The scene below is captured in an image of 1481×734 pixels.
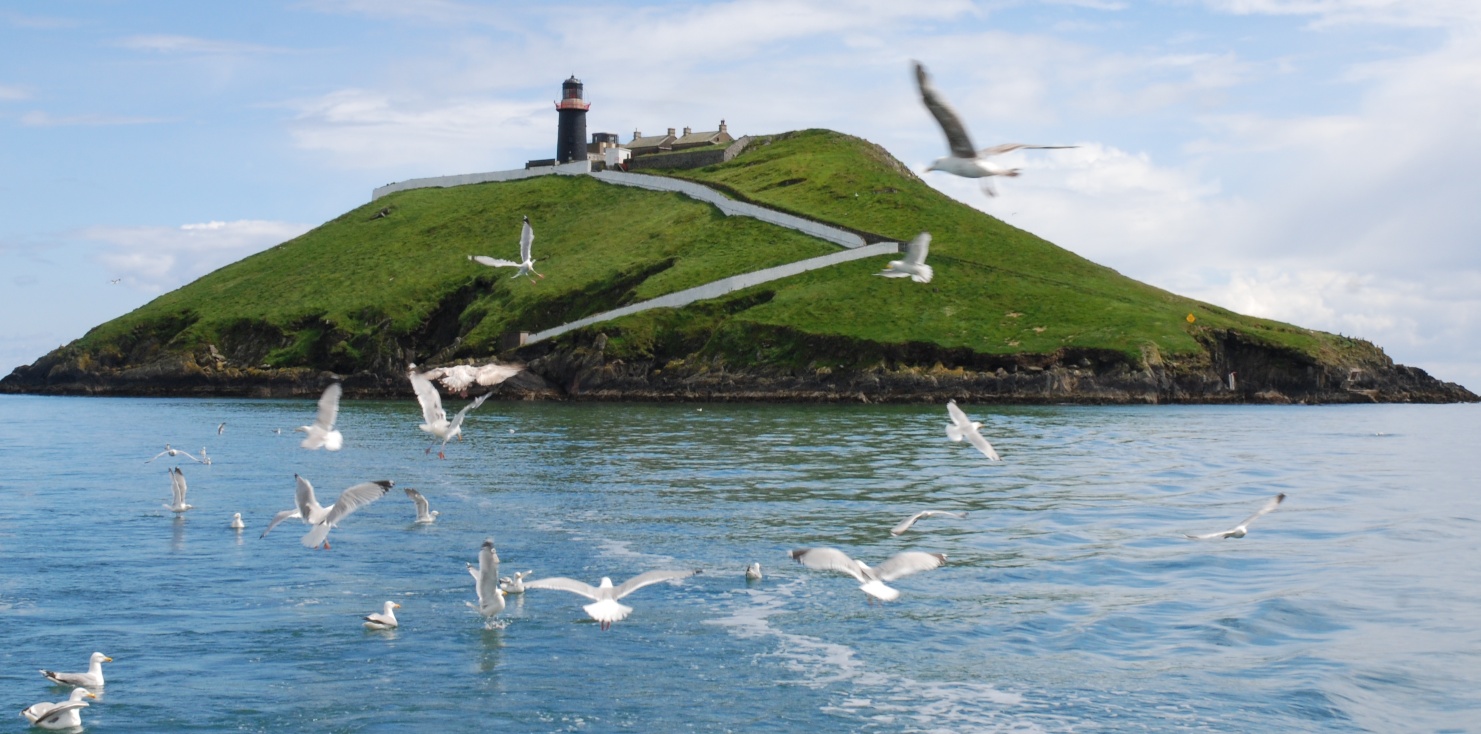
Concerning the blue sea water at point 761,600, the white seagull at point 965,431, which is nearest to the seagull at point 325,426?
the blue sea water at point 761,600

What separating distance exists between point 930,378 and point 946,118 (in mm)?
77010

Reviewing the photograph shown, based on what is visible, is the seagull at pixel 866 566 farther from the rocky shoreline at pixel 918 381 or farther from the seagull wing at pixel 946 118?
the rocky shoreline at pixel 918 381

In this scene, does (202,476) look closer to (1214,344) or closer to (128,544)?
(128,544)

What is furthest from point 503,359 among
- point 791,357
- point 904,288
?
point 904,288

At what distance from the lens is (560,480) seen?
4316 centimetres

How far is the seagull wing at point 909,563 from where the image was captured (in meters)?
16.2

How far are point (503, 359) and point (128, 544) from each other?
80.3 m

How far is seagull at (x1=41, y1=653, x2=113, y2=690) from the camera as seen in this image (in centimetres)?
1731

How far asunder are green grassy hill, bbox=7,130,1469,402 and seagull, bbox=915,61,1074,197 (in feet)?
259

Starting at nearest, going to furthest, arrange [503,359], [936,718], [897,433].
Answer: [936,718]
[897,433]
[503,359]

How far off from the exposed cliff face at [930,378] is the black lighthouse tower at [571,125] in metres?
61.7

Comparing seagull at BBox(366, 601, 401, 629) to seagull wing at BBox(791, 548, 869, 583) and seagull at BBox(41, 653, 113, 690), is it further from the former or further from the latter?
seagull wing at BBox(791, 548, 869, 583)

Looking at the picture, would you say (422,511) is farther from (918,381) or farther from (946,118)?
(918,381)

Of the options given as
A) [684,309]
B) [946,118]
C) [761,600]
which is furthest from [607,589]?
[684,309]
